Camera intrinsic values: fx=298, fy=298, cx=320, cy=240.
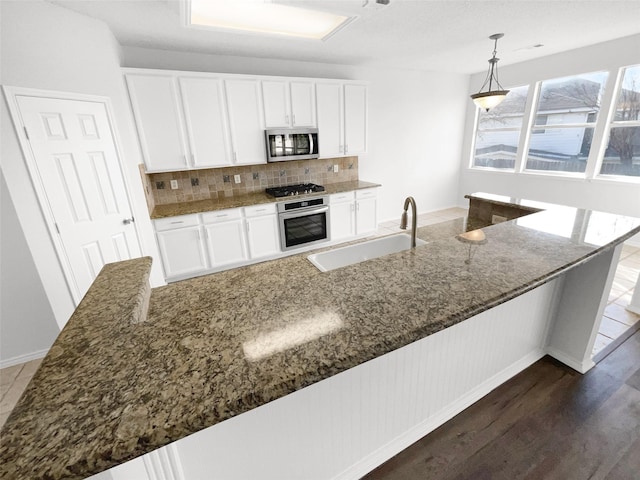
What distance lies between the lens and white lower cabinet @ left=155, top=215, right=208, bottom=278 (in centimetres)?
337

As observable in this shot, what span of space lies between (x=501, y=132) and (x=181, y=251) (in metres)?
5.90

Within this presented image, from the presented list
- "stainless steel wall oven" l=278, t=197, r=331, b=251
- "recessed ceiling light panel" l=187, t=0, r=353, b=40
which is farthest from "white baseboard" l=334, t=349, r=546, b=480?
"recessed ceiling light panel" l=187, t=0, r=353, b=40

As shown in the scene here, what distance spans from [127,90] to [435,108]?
16.5ft

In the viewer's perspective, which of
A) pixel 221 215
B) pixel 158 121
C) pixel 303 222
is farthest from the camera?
pixel 303 222

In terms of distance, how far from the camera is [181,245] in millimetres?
3475

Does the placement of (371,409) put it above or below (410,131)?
below

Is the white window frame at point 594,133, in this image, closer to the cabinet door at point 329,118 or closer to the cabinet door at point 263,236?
the cabinet door at point 329,118

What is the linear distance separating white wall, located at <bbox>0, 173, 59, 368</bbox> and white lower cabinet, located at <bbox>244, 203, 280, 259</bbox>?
2009 millimetres

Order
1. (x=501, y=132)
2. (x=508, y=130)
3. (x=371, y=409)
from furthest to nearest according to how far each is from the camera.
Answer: (x=501, y=132), (x=508, y=130), (x=371, y=409)

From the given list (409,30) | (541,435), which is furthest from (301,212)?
(541,435)

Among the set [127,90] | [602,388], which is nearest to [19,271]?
[127,90]

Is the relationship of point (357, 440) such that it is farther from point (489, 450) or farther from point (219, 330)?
point (219, 330)

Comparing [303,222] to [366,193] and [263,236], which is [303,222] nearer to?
[263,236]

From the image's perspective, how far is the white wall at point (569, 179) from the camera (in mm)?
4004
